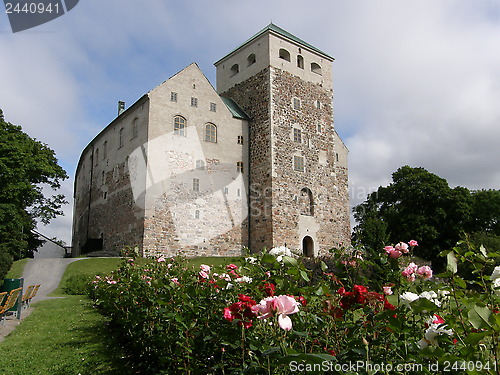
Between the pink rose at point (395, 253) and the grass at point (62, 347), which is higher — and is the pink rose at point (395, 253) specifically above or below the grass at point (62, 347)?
above

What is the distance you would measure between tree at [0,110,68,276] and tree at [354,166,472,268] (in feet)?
82.3

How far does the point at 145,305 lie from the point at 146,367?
0.90m

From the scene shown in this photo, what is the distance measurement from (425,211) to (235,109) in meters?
20.9

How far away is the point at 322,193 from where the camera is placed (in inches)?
1127

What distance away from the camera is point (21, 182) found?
2484cm

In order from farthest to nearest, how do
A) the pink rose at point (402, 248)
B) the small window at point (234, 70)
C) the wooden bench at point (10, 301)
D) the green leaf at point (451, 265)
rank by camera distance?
the small window at point (234, 70) < the wooden bench at point (10, 301) < the pink rose at point (402, 248) < the green leaf at point (451, 265)

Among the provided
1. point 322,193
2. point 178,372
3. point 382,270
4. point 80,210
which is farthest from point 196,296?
point 80,210

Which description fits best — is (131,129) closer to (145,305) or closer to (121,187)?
(121,187)

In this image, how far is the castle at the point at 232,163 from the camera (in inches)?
948

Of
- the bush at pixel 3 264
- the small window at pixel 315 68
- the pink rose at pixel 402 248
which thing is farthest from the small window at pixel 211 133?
the pink rose at pixel 402 248

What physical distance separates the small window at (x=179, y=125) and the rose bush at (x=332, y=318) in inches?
809

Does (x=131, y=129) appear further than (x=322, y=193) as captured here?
No

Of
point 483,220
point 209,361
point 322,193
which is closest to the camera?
point 209,361

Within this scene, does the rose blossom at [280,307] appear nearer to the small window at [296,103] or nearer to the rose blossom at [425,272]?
the rose blossom at [425,272]
